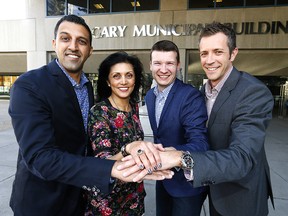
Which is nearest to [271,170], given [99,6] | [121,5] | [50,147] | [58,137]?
[58,137]

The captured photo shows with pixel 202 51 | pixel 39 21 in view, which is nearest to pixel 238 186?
pixel 202 51

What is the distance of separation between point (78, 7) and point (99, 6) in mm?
1344

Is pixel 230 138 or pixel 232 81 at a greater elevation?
pixel 232 81

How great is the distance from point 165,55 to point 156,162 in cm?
112

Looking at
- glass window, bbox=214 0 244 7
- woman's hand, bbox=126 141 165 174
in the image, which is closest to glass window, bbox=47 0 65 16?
glass window, bbox=214 0 244 7

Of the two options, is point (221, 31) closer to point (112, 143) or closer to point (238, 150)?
point (238, 150)

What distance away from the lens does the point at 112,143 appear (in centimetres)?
167

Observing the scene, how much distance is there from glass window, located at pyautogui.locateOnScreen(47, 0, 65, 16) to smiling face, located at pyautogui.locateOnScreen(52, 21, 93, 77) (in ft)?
43.4

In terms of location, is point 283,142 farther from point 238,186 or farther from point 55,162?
point 55,162

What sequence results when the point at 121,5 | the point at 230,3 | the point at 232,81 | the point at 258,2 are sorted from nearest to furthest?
the point at 232,81
the point at 258,2
the point at 230,3
the point at 121,5

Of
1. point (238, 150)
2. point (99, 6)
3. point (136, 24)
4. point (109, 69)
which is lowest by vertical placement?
point (238, 150)

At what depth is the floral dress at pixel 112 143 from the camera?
160 cm

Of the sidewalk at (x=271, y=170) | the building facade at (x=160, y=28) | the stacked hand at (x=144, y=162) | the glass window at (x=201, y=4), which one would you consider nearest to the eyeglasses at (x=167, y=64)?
the stacked hand at (x=144, y=162)

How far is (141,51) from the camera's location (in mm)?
12648
